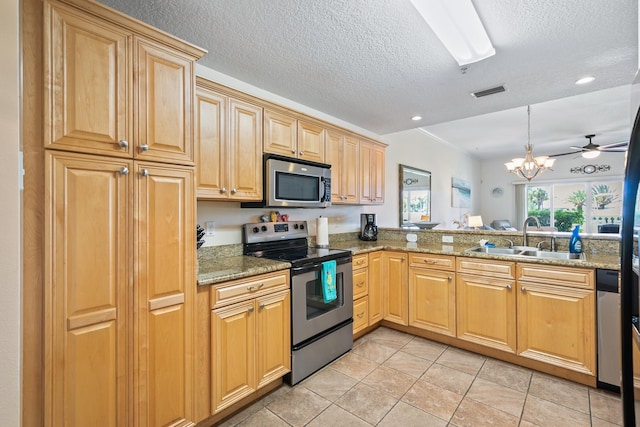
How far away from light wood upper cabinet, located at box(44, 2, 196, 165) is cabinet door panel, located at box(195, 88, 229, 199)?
0.39 meters

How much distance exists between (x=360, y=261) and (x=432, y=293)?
0.75 m

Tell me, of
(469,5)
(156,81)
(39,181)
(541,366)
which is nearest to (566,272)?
(541,366)

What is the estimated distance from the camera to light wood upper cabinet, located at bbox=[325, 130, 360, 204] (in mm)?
2977

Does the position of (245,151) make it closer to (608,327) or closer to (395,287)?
(395,287)

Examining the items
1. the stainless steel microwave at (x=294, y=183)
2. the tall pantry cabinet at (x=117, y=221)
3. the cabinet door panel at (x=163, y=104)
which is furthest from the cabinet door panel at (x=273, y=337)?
the cabinet door panel at (x=163, y=104)

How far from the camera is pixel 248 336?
184cm

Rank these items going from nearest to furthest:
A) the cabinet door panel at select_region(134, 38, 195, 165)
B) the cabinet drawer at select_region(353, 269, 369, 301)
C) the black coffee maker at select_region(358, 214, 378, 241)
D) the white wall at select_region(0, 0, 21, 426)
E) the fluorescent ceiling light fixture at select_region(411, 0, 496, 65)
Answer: the white wall at select_region(0, 0, 21, 426)
the cabinet door panel at select_region(134, 38, 195, 165)
the fluorescent ceiling light fixture at select_region(411, 0, 496, 65)
the cabinet drawer at select_region(353, 269, 369, 301)
the black coffee maker at select_region(358, 214, 378, 241)

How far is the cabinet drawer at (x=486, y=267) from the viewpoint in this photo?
7.71 ft

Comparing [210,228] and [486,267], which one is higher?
[210,228]

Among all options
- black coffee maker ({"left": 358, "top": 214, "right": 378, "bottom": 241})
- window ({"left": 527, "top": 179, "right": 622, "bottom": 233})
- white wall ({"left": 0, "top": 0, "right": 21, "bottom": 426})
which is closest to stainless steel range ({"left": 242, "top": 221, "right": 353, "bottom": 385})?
black coffee maker ({"left": 358, "top": 214, "right": 378, "bottom": 241})

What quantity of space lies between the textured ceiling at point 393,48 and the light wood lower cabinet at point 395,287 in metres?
1.58

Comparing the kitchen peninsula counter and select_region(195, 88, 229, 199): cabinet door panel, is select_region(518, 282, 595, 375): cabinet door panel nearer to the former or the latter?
the kitchen peninsula counter

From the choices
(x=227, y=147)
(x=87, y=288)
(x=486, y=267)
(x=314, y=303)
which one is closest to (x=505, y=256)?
(x=486, y=267)

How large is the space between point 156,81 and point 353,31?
3.78ft
